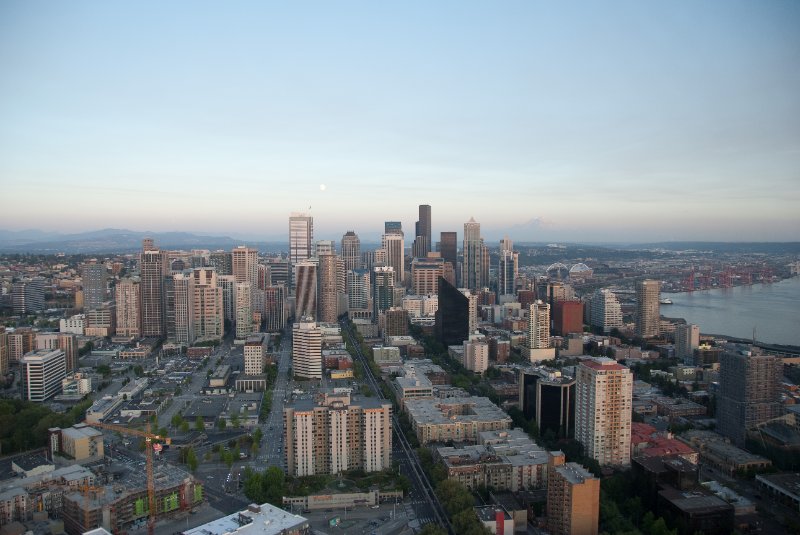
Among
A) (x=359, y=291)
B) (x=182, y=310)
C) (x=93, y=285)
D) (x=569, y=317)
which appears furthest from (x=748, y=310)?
(x=93, y=285)

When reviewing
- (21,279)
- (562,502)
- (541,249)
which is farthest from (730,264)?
(541,249)

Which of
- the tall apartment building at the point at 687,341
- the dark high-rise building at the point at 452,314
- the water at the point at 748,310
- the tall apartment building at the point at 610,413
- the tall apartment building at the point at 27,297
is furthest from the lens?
the tall apartment building at the point at 27,297

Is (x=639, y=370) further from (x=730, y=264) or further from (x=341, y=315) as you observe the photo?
(x=341, y=315)

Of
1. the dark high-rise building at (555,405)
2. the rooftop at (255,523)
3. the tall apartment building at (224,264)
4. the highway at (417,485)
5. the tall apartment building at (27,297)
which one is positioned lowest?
the highway at (417,485)

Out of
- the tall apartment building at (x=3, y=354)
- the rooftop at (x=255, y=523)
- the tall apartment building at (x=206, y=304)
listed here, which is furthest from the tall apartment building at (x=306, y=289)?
the rooftop at (x=255, y=523)

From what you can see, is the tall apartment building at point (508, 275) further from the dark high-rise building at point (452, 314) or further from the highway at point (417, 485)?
the highway at point (417, 485)

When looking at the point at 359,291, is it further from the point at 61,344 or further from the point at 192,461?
the point at 192,461

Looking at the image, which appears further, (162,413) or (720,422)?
(162,413)
